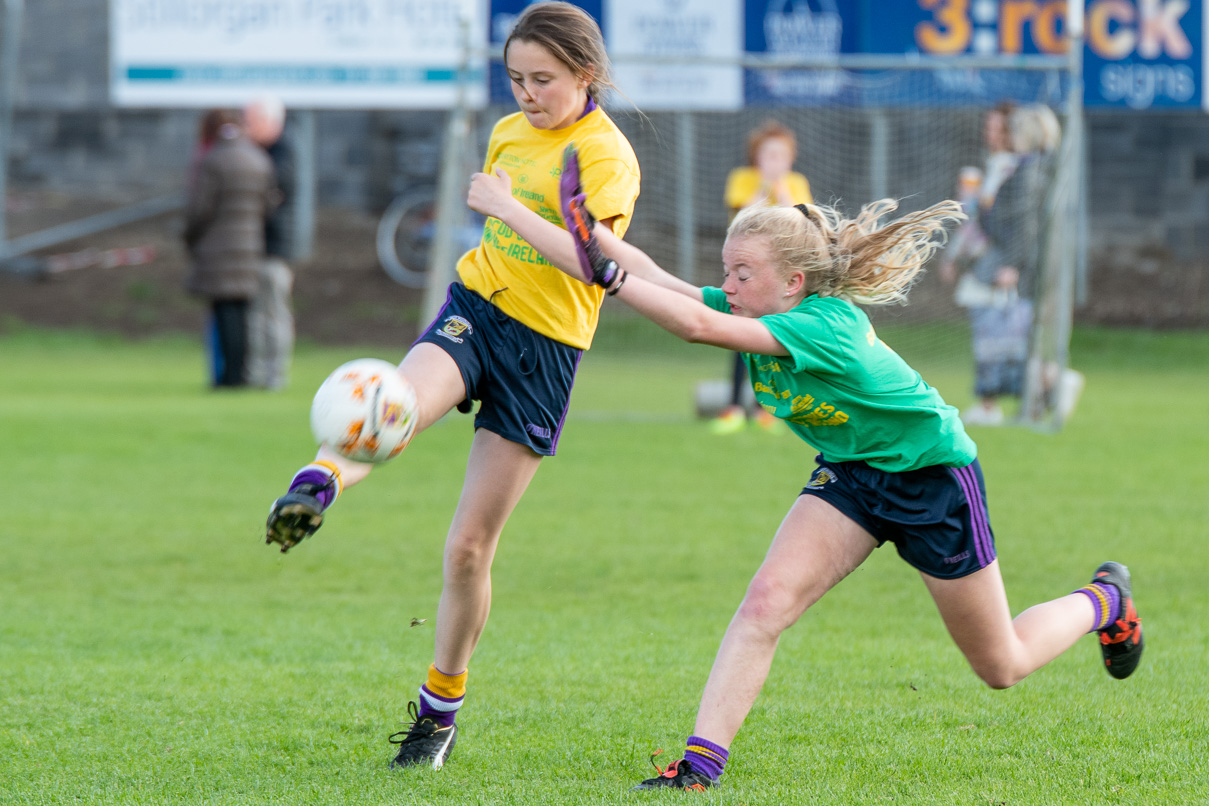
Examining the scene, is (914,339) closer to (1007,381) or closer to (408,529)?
(1007,381)

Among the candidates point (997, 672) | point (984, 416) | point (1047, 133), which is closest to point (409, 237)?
point (984, 416)

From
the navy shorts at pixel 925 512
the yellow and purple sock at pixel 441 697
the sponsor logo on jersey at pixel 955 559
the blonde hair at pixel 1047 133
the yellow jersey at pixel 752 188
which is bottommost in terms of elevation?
the yellow and purple sock at pixel 441 697

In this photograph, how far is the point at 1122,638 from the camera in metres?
4.14

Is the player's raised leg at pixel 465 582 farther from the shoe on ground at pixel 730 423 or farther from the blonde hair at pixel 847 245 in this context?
the shoe on ground at pixel 730 423

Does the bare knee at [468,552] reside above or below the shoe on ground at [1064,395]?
above

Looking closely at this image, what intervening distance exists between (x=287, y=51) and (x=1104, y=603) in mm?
17404

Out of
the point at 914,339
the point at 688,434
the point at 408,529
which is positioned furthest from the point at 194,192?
the point at 914,339

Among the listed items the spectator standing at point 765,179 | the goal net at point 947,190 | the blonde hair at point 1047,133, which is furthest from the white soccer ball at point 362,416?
the blonde hair at point 1047,133

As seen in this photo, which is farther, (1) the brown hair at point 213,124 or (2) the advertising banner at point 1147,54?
(2) the advertising banner at point 1147,54

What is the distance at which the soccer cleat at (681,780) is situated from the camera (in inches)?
132

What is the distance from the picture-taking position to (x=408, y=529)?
7402mm

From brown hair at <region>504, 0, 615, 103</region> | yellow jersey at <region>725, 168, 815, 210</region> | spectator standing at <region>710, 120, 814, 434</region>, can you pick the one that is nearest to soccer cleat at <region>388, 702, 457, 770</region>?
brown hair at <region>504, 0, 615, 103</region>

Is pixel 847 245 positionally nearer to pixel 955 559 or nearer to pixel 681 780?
pixel 955 559

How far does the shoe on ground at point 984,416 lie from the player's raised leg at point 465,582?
26.2 feet
